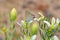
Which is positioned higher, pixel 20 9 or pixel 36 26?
pixel 36 26

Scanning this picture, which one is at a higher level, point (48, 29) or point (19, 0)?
point (48, 29)

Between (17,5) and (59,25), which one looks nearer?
(59,25)

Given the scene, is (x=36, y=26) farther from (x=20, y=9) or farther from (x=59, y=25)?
(x=20, y=9)

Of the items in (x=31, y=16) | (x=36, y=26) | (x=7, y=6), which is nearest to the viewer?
(x=36, y=26)

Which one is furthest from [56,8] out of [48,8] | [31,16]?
[31,16]

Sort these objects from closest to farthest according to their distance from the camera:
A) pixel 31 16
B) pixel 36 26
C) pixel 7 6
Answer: pixel 36 26
pixel 31 16
pixel 7 6

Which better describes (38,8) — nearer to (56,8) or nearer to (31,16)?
(56,8)

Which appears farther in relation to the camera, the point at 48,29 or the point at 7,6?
the point at 7,6

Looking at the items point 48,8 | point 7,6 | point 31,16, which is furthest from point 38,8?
point 31,16
